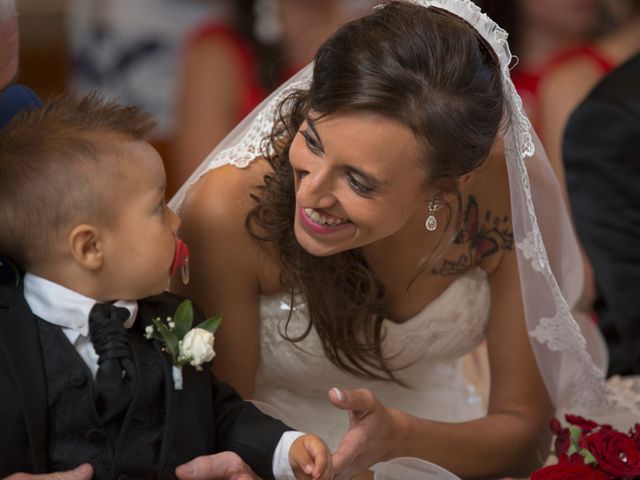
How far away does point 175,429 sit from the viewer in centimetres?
162

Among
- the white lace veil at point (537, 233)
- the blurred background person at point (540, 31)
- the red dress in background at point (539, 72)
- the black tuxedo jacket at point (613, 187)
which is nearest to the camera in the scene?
the white lace veil at point (537, 233)

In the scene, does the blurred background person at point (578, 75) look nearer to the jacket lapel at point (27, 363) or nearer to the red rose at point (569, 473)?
the red rose at point (569, 473)

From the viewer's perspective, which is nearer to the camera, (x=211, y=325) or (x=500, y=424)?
(x=211, y=325)

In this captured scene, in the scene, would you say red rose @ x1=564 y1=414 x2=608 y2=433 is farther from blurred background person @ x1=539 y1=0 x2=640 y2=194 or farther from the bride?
blurred background person @ x1=539 y1=0 x2=640 y2=194

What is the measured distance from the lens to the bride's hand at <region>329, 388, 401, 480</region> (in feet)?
5.60

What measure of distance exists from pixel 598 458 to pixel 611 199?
890 millimetres

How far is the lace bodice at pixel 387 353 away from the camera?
2094mm

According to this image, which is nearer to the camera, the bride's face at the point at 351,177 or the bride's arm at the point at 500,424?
Answer: the bride's face at the point at 351,177

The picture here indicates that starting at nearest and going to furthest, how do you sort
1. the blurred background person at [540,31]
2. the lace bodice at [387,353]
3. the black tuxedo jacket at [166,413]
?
the black tuxedo jacket at [166,413] < the lace bodice at [387,353] < the blurred background person at [540,31]

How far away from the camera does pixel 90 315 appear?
62.7 inches

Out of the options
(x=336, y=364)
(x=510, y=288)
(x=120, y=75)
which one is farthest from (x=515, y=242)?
(x=120, y=75)

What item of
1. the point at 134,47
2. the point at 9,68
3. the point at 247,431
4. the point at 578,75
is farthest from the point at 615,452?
the point at 134,47

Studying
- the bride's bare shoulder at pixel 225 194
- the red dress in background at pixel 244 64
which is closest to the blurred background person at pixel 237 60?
the red dress in background at pixel 244 64

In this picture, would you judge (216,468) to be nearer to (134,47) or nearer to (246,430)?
(246,430)
